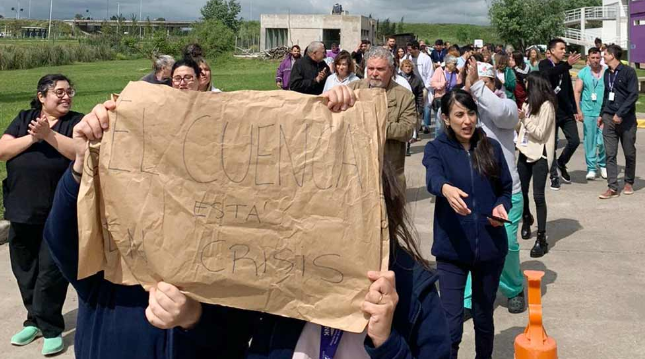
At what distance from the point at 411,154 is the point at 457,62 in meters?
3.41

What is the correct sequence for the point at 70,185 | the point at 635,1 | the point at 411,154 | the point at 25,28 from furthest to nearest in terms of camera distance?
the point at 25,28, the point at 635,1, the point at 411,154, the point at 70,185

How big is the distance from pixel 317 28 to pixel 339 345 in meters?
72.0

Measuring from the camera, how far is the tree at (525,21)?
243ft

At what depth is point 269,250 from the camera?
1.92 m

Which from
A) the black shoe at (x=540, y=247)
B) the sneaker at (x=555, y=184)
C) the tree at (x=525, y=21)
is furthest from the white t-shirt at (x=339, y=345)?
the tree at (x=525, y=21)

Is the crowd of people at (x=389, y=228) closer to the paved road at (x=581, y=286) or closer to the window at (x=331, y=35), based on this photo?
the paved road at (x=581, y=286)

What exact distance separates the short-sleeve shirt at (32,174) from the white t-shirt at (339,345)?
3.22 metres

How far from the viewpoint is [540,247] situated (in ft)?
23.1

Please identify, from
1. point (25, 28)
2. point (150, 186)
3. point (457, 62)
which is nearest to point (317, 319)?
point (150, 186)

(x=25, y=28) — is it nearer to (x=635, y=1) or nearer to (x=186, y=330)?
(x=635, y=1)

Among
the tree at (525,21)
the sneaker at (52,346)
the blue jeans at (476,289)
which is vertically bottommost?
the sneaker at (52,346)

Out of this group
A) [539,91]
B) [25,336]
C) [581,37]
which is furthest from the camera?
[581,37]

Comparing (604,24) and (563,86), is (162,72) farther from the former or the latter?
(604,24)

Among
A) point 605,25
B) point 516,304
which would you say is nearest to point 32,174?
point 516,304
